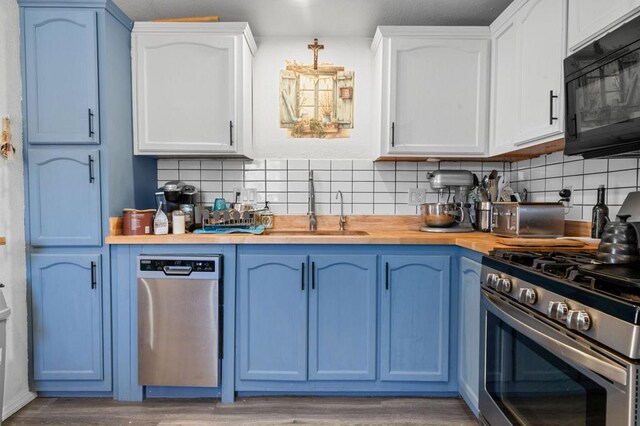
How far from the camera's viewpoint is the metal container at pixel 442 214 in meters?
2.25

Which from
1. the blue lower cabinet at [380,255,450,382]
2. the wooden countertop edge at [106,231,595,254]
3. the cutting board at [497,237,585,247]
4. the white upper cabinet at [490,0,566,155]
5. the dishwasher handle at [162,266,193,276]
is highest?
the white upper cabinet at [490,0,566,155]

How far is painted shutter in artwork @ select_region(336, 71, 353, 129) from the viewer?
2.53 metres

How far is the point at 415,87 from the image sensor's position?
→ 2.19 m

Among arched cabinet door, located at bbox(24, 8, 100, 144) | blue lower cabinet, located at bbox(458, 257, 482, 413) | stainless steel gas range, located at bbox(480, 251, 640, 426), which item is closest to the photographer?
stainless steel gas range, located at bbox(480, 251, 640, 426)

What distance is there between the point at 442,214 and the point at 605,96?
114 centimetres

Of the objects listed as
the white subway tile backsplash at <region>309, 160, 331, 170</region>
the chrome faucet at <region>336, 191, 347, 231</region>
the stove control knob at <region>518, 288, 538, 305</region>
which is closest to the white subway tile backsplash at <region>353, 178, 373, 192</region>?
the chrome faucet at <region>336, 191, 347, 231</region>

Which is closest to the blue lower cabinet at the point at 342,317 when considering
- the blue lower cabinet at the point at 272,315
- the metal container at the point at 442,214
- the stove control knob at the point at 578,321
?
the blue lower cabinet at the point at 272,315

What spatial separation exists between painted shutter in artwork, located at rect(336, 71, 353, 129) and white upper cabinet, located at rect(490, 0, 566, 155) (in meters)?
0.90

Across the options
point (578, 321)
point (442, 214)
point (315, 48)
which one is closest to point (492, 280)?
point (578, 321)

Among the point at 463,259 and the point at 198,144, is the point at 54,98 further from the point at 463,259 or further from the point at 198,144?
the point at 463,259

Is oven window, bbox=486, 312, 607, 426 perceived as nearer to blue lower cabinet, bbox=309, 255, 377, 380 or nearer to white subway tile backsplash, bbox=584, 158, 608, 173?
blue lower cabinet, bbox=309, 255, 377, 380

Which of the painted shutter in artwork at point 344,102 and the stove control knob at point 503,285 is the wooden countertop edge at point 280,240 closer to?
the stove control knob at point 503,285

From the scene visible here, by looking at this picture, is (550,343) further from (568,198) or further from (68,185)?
(68,185)

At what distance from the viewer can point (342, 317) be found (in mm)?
1958
